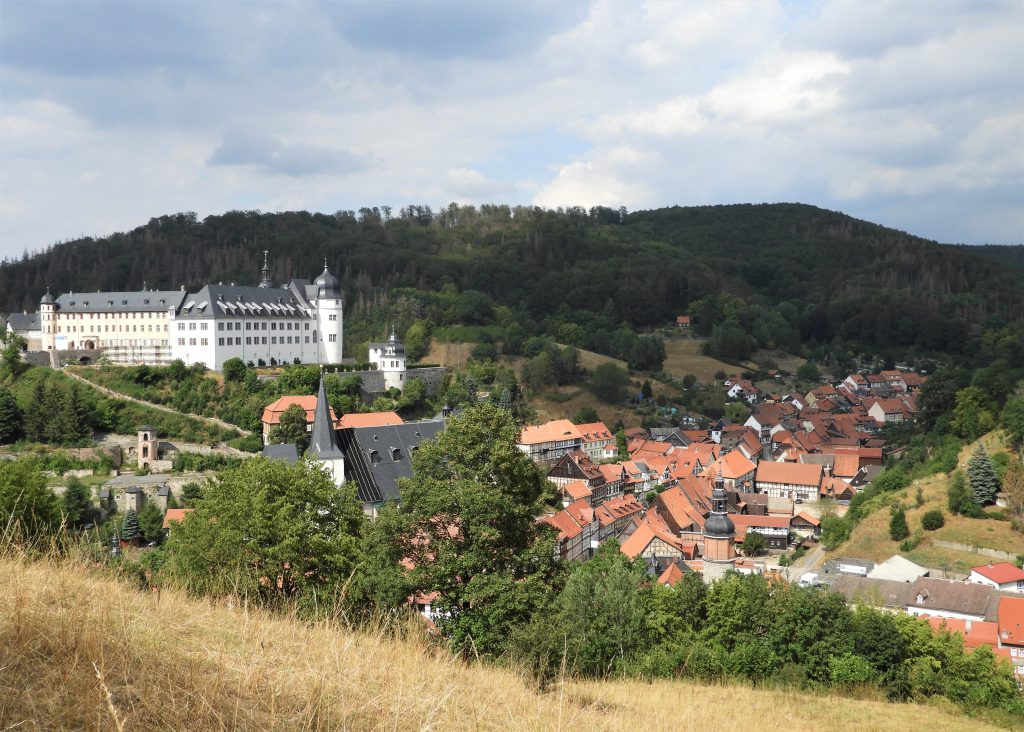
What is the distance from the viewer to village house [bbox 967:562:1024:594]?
30.0 metres

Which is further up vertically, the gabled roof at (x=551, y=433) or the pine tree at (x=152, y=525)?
the gabled roof at (x=551, y=433)

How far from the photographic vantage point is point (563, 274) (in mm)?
106062

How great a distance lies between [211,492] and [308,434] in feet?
76.3

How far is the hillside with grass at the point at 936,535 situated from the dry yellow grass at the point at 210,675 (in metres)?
31.8

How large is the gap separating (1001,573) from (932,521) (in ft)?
17.7

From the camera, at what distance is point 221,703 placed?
4441 mm

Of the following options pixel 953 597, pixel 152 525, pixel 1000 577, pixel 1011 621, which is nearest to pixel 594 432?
pixel 1000 577

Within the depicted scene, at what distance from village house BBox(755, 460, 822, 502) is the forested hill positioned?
31.3 m

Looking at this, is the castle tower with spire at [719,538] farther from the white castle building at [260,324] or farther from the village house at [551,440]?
the white castle building at [260,324]

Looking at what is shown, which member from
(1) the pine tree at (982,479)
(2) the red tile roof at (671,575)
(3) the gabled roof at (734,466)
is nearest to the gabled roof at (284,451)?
(2) the red tile roof at (671,575)

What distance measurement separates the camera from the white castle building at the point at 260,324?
49.1 meters

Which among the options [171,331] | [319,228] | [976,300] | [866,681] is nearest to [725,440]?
[171,331]

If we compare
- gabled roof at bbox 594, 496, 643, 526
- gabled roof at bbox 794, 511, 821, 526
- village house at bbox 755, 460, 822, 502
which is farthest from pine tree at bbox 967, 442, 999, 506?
gabled roof at bbox 594, 496, 643, 526

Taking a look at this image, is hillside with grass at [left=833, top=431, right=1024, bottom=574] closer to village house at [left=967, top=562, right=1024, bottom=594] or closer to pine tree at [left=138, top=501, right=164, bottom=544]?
village house at [left=967, top=562, right=1024, bottom=594]
